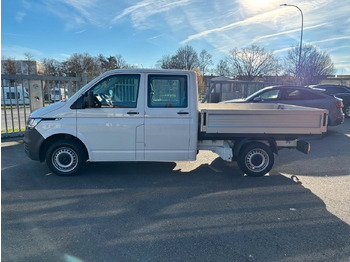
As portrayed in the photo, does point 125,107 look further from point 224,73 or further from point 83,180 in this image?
point 224,73

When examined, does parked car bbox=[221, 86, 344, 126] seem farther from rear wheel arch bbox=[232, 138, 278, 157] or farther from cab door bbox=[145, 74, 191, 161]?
cab door bbox=[145, 74, 191, 161]

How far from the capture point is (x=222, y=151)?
5.04 meters

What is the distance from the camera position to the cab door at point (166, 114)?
466 cm

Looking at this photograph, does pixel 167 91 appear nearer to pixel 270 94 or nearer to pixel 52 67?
pixel 270 94

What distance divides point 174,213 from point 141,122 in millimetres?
1904

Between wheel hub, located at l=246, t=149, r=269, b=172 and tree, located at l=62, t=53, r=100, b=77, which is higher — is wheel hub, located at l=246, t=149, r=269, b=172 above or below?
below

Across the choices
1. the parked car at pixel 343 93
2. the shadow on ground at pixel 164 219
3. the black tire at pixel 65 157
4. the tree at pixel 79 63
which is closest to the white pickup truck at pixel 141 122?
the black tire at pixel 65 157

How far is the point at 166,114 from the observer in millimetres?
4656

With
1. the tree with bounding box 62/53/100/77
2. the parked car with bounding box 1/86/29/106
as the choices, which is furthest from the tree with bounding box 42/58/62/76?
the parked car with bounding box 1/86/29/106

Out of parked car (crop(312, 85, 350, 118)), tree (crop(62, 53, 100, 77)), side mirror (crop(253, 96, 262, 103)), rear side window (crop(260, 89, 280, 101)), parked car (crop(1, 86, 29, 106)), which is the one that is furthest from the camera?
tree (crop(62, 53, 100, 77))

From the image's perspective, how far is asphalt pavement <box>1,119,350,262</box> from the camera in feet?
8.93

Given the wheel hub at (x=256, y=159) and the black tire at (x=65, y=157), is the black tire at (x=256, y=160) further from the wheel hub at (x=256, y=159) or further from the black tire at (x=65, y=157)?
the black tire at (x=65, y=157)

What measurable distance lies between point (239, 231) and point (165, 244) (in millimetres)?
1001

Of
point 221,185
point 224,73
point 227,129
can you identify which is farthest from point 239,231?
point 224,73
